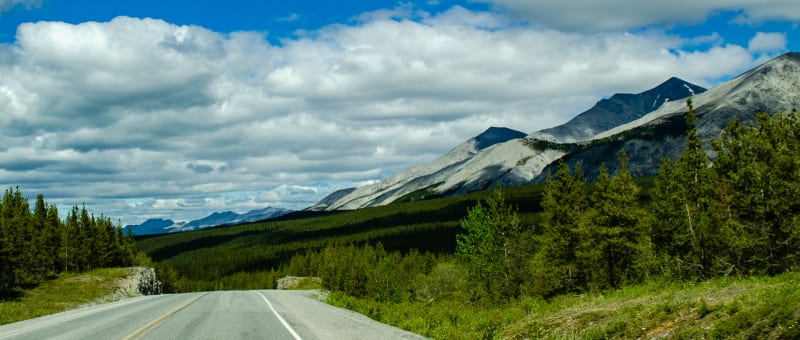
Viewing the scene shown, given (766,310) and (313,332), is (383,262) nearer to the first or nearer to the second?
(313,332)

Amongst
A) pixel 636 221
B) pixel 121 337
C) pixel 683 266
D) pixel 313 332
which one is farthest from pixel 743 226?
pixel 121 337

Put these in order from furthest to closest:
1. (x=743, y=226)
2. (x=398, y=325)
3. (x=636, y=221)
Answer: (x=636, y=221) → (x=743, y=226) → (x=398, y=325)

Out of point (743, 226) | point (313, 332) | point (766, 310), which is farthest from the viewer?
point (743, 226)

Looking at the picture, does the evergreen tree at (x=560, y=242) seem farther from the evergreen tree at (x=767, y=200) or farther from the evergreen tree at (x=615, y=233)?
the evergreen tree at (x=767, y=200)

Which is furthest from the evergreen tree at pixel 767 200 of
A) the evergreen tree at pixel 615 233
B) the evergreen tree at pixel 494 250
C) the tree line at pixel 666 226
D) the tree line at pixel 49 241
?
the tree line at pixel 49 241

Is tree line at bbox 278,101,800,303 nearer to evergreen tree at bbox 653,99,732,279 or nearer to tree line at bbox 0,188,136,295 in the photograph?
evergreen tree at bbox 653,99,732,279

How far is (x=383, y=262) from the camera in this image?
73.6 metres

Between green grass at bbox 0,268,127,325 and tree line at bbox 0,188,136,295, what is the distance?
477 centimetres

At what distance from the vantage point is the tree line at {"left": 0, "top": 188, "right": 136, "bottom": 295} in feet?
210

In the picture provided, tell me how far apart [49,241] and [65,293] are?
129 feet

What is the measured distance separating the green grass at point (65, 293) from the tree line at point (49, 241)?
4766mm

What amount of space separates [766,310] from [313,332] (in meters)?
11.9

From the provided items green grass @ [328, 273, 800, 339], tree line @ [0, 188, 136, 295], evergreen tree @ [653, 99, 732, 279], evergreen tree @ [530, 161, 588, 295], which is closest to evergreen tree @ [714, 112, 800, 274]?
evergreen tree @ [653, 99, 732, 279]

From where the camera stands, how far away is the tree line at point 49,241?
64.0m
